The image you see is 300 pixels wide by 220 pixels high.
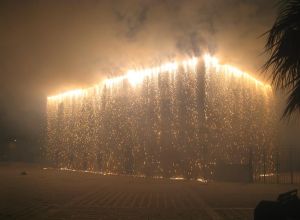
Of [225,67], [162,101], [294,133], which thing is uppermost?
[225,67]

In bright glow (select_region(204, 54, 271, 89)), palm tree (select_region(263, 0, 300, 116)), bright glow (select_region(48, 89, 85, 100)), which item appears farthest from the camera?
bright glow (select_region(48, 89, 85, 100))

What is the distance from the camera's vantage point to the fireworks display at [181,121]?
1053 inches

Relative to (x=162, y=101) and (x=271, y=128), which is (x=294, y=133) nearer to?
(x=271, y=128)

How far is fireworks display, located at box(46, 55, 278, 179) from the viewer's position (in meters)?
26.7

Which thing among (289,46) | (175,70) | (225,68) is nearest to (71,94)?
(175,70)

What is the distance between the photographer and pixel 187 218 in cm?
996

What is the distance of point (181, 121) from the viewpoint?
2780cm

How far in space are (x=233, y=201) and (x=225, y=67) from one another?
51.6 feet

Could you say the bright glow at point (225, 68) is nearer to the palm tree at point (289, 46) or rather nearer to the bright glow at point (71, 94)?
the bright glow at point (71, 94)

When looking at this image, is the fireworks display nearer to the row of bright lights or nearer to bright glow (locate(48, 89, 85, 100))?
the row of bright lights

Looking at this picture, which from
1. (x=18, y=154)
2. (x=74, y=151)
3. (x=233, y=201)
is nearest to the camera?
(x=233, y=201)

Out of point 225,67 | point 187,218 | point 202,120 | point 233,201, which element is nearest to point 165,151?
point 202,120

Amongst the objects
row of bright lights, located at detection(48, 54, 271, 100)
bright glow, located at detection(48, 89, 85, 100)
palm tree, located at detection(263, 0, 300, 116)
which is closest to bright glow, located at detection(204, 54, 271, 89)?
row of bright lights, located at detection(48, 54, 271, 100)

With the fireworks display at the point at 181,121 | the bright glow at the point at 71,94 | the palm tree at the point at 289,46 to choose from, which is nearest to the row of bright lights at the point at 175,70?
the fireworks display at the point at 181,121
